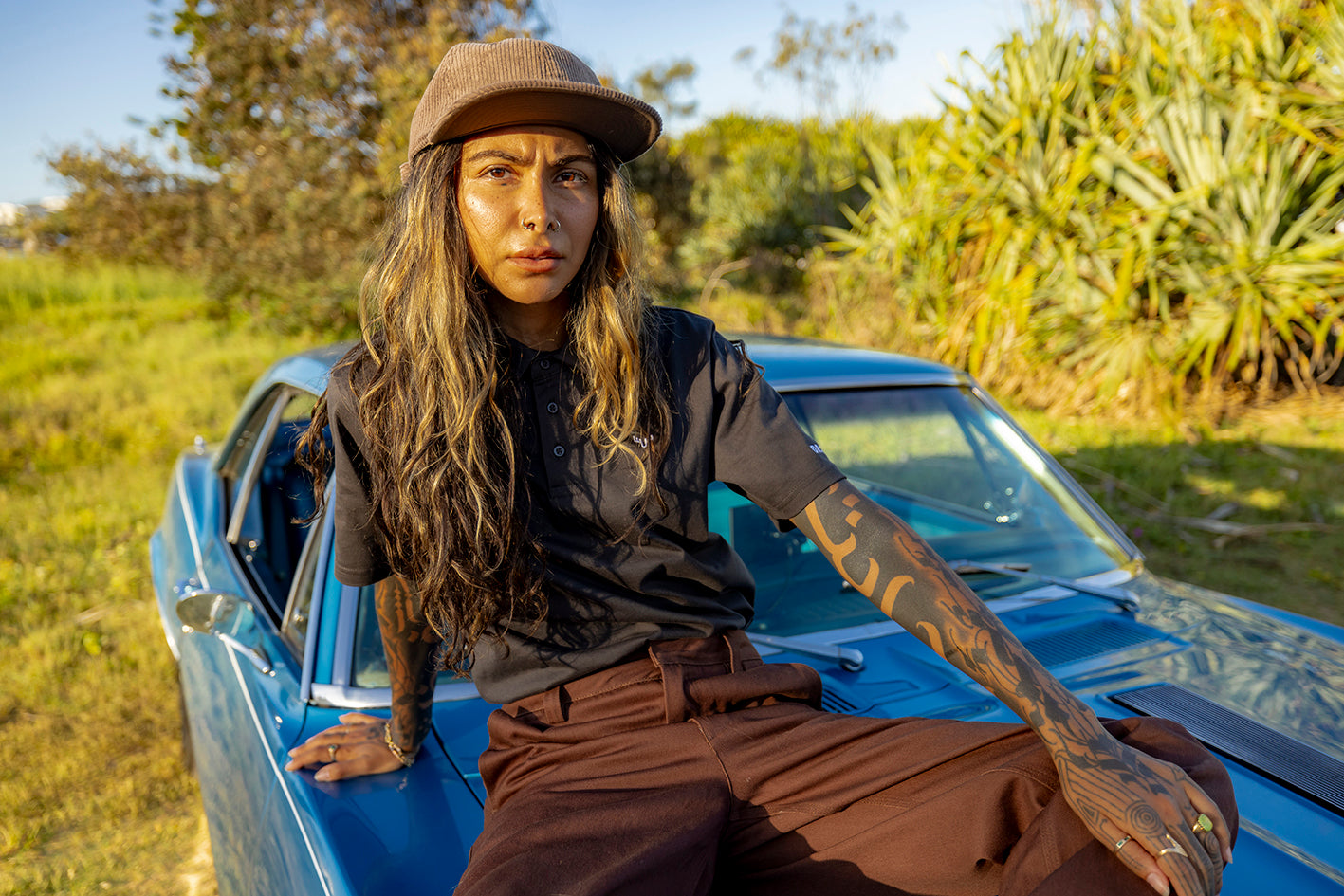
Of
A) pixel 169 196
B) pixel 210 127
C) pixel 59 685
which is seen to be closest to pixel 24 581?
pixel 59 685

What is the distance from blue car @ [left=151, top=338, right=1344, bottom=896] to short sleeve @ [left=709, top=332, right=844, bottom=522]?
2.04 feet

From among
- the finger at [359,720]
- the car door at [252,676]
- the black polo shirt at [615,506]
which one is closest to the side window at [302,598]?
the car door at [252,676]

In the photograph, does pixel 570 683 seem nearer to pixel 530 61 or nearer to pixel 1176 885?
pixel 1176 885

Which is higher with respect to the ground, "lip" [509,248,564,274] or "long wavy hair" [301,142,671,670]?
"lip" [509,248,564,274]

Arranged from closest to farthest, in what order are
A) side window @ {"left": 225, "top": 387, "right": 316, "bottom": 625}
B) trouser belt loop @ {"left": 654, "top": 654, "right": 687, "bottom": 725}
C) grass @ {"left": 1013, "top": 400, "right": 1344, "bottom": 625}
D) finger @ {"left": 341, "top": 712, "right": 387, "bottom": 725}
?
trouser belt loop @ {"left": 654, "top": 654, "right": 687, "bottom": 725} → finger @ {"left": 341, "top": 712, "right": 387, "bottom": 725} → side window @ {"left": 225, "top": 387, "right": 316, "bottom": 625} → grass @ {"left": 1013, "top": 400, "right": 1344, "bottom": 625}

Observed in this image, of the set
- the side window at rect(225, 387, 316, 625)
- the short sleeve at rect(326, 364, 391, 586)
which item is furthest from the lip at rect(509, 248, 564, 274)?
the side window at rect(225, 387, 316, 625)

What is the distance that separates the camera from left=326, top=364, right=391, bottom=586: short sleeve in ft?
4.82

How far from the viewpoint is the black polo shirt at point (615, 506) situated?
1.44 meters

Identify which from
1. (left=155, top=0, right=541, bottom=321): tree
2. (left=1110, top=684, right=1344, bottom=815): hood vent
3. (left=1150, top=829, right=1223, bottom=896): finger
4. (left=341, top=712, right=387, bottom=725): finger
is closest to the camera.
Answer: (left=1150, top=829, right=1223, bottom=896): finger

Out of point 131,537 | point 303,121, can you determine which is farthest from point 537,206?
point 303,121

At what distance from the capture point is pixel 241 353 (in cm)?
975

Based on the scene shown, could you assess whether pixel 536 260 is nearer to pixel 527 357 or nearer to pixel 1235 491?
pixel 527 357

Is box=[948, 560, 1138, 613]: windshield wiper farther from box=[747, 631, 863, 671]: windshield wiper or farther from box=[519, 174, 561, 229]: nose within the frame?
box=[519, 174, 561, 229]: nose

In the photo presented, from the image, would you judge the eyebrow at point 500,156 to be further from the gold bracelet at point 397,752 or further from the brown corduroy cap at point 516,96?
the gold bracelet at point 397,752
